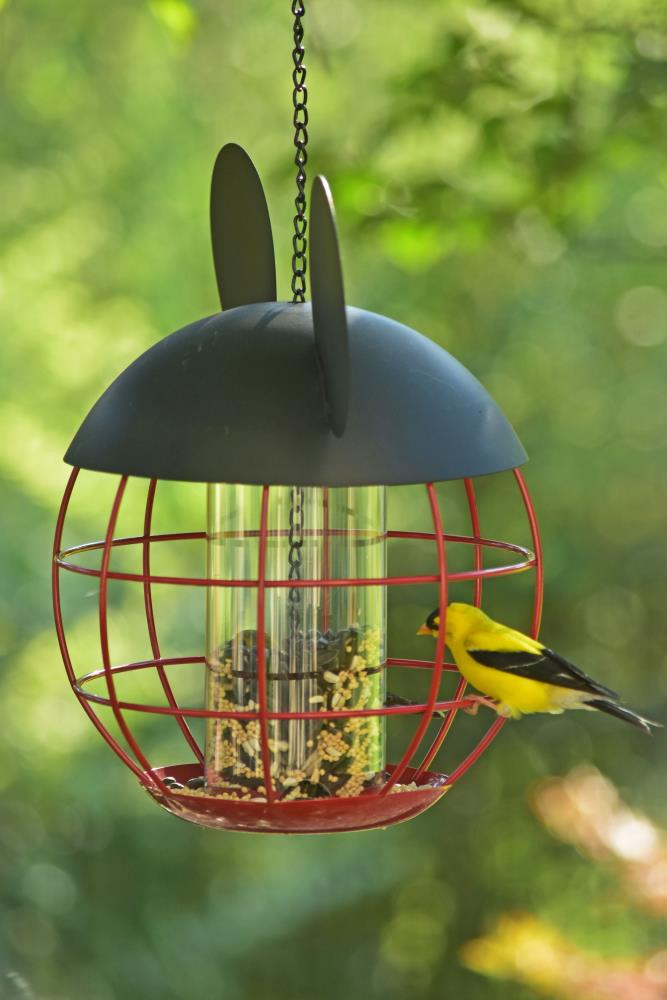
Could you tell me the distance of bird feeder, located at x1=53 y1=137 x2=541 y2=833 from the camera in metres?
1.52

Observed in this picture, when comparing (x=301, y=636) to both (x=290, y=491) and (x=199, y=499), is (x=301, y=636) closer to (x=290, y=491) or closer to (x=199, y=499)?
(x=290, y=491)

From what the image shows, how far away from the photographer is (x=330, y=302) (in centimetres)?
152

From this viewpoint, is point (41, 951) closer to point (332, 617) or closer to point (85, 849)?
point (85, 849)

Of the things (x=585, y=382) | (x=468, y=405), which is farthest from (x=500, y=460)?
(x=585, y=382)

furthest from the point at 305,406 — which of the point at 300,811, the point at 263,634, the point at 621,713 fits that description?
the point at 621,713

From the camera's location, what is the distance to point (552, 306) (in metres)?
5.10

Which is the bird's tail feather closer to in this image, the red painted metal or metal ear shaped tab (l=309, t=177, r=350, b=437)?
the red painted metal

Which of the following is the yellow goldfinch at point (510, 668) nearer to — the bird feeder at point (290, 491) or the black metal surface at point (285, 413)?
the bird feeder at point (290, 491)

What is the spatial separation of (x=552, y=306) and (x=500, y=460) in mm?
3590

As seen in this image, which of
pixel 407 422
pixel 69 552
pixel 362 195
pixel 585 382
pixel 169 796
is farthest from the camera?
pixel 585 382

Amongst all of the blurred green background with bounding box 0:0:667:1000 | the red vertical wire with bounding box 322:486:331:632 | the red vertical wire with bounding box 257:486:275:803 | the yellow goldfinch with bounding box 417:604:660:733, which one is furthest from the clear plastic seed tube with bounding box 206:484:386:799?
the blurred green background with bounding box 0:0:667:1000

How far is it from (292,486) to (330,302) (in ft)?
0.75

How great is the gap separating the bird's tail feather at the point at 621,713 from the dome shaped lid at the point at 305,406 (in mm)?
402

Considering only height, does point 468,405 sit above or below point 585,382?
below
